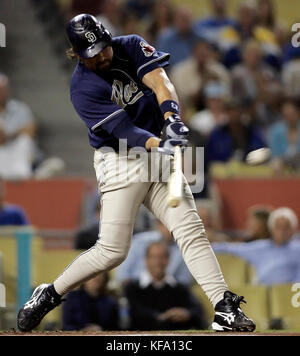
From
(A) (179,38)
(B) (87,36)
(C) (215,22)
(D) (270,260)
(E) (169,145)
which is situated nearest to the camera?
(E) (169,145)

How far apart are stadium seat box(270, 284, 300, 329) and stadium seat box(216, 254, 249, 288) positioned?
1.54ft

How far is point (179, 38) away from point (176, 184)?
265 inches

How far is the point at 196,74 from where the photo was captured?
10.9 metres

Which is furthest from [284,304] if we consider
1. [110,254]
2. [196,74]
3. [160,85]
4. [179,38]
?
[179,38]

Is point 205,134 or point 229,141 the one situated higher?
point 205,134

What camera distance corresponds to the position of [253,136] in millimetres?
9812

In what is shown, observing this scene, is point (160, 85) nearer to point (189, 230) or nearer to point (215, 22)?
point (189, 230)

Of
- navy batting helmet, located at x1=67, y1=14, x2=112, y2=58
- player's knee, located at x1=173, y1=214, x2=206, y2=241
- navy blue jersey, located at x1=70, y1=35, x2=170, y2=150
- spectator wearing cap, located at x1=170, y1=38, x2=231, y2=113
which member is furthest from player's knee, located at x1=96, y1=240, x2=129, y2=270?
spectator wearing cap, located at x1=170, y1=38, x2=231, y2=113

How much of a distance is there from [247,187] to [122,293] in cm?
201

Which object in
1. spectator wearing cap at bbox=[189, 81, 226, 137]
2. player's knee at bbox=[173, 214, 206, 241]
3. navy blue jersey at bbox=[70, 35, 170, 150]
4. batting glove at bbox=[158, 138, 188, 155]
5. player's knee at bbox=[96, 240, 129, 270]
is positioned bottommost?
player's knee at bbox=[96, 240, 129, 270]

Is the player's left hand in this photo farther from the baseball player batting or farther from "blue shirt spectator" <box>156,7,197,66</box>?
"blue shirt spectator" <box>156,7,197,66</box>

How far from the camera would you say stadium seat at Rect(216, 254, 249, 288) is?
7.63m

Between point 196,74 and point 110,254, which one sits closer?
point 110,254

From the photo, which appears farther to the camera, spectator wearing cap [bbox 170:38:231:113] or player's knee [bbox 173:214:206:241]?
spectator wearing cap [bbox 170:38:231:113]
